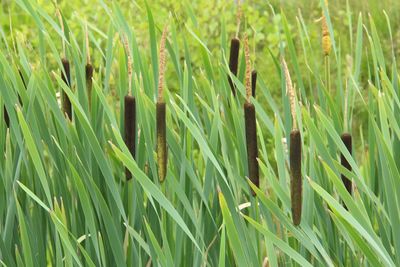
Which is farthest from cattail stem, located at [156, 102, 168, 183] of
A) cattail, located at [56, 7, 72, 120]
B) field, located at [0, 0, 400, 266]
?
cattail, located at [56, 7, 72, 120]

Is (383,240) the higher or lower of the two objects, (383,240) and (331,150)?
the lower

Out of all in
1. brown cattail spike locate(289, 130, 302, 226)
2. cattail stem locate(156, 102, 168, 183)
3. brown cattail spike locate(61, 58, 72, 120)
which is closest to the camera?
brown cattail spike locate(289, 130, 302, 226)

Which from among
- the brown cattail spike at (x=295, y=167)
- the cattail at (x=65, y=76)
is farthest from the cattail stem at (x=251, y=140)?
the cattail at (x=65, y=76)

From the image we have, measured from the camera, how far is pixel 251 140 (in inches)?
56.1

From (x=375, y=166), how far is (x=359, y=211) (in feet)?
1.35

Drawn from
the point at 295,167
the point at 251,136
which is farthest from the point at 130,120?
the point at 295,167

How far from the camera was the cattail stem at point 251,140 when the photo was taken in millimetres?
1407

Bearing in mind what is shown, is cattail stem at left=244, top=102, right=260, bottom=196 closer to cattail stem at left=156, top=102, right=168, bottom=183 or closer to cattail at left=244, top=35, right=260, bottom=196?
cattail at left=244, top=35, right=260, bottom=196

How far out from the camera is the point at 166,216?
1.61 m

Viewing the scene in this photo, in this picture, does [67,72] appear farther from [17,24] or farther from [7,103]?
[17,24]

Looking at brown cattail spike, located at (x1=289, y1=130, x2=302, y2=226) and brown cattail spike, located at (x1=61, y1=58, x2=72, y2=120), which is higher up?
brown cattail spike, located at (x1=61, y1=58, x2=72, y2=120)

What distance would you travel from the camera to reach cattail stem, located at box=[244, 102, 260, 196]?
1407mm

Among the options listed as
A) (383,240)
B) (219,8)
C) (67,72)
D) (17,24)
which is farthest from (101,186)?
(17,24)

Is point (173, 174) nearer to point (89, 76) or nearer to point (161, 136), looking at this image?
point (161, 136)
